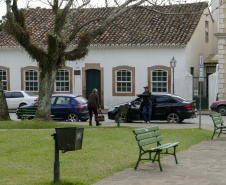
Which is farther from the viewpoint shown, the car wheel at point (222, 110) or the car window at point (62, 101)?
the car wheel at point (222, 110)

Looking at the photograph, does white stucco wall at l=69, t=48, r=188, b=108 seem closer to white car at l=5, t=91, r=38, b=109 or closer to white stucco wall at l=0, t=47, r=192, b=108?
white stucco wall at l=0, t=47, r=192, b=108

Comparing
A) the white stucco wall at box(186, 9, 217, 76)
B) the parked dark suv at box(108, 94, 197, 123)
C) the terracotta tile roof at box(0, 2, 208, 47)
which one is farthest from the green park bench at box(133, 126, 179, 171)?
the white stucco wall at box(186, 9, 217, 76)

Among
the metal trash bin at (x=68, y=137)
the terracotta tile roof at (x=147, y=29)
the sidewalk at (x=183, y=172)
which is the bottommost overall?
the sidewalk at (x=183, y=172)

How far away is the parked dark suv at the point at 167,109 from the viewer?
79.5 ft

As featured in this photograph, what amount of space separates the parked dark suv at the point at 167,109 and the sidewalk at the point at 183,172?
10.5 m

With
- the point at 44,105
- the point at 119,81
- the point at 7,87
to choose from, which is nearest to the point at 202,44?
the point at 119,81

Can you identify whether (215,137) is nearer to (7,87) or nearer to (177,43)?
(177,43)

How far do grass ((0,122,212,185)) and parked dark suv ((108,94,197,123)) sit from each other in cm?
471

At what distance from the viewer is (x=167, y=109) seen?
24391 mm

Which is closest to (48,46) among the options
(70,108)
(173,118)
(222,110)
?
(70,108)

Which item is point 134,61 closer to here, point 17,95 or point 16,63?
point 17,95

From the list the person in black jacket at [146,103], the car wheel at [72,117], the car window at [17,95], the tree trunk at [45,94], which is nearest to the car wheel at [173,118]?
the person in black jacket at [146,103]

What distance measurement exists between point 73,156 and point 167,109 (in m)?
12.1

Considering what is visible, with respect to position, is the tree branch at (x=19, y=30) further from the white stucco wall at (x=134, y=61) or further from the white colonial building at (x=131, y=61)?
the white stucco wall at (x=134, y=61)
